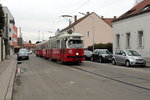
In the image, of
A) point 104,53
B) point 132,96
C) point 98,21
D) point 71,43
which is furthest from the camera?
point 98,21

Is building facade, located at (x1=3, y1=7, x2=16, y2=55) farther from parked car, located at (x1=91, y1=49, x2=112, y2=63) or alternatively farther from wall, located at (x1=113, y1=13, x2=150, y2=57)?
wall, located at (x1=113, y1=13, x2=150, y2=57)

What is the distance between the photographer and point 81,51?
25.3 metres

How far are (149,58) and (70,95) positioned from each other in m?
21.8

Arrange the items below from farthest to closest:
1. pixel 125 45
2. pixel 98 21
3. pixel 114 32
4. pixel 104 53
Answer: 1. pixel 98 21
2. pixel 114 32
3. pixel 125 45
4. pixel 104 53

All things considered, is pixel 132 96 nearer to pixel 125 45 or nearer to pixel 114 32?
pixel 125 45

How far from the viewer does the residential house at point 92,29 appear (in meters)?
65.7

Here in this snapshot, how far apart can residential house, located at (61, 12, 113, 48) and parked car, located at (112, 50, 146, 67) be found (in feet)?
129

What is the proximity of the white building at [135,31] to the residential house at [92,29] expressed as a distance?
89.3 feet

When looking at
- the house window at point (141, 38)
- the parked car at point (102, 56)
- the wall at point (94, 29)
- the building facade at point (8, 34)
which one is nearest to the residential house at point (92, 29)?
the wall at point (94, 29)

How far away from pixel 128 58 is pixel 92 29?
42.8m

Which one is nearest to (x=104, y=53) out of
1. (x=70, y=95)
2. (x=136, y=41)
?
(x=136, y=41)

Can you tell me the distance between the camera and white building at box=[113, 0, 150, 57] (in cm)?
2991

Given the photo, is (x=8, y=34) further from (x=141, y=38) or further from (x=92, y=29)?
(x=141, y=38)

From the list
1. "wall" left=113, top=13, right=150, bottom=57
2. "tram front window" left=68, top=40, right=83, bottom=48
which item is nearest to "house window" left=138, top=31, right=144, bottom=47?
"wall" left=113, top=13, right=150, bottom=57
